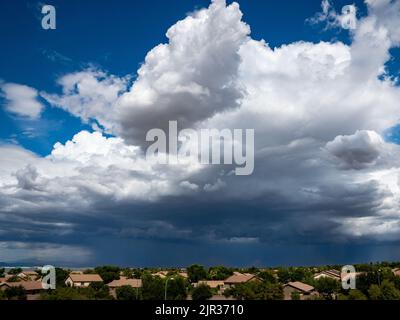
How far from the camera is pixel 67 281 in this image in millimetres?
141875

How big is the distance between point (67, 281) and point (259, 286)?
3128 inches

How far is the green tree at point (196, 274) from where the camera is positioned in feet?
524

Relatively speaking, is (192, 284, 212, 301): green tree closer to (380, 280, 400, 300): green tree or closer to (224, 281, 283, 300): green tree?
(224, 281, 283, 300): green tree

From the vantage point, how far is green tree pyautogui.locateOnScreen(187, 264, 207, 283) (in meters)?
160

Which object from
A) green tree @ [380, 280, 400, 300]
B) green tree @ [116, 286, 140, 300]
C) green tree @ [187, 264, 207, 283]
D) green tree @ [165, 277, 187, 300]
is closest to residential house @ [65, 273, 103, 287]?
green tree @ [187, 264, 207, 283]

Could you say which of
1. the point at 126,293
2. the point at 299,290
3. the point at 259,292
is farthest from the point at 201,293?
the point at 299,290

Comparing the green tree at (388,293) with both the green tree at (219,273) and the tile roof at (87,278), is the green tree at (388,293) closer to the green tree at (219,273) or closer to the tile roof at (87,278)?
the green tree at (219,273)

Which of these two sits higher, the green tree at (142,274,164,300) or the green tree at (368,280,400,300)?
A: the green tree at (368,280,400,300)

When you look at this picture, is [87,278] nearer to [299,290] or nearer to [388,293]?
[299,290]

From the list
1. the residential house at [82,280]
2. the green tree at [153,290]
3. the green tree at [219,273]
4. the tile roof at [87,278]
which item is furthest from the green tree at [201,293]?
the green tree at [219,273]
